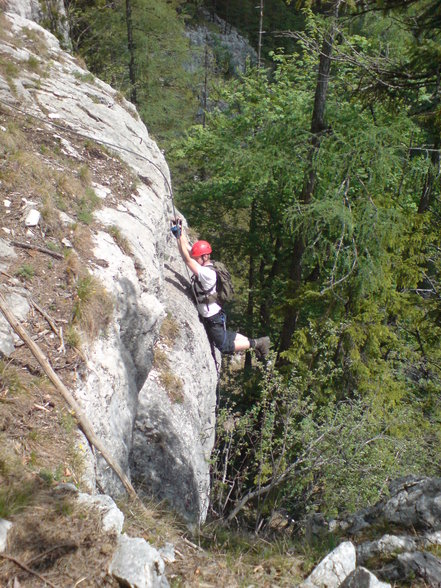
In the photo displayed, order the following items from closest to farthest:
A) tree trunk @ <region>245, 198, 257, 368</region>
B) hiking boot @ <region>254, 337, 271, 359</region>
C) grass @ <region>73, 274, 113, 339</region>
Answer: grass @ <region>73, 274, 113, 339</region> → hiking boot @ <region>254, 337, 271, 359</region> → tree trunk @ <region>245, 198, 257, 368</region>

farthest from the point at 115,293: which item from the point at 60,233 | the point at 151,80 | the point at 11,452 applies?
the point at 151,80

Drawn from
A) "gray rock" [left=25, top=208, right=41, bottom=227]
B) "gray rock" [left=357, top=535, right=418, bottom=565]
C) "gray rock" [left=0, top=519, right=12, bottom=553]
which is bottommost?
"gray rock" [left=357, top=535, right=418, bottom=565]

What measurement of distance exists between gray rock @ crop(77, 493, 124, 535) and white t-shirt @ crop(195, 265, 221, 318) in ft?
16.5

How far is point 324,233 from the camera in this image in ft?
41.2

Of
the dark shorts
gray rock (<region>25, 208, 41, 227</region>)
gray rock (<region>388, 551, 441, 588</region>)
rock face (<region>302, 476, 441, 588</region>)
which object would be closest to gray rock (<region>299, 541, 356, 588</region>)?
rock face (<region>302, 476, 441, 588</region>)

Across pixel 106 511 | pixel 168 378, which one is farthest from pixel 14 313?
pixel 168 378

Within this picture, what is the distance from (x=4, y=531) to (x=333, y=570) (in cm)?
250

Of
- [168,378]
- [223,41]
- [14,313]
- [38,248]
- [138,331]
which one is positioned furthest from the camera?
[223,41]

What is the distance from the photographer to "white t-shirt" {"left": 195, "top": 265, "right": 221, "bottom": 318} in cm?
824

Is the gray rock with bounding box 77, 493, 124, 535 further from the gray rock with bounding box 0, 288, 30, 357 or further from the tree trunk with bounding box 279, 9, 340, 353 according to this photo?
the tree trunk with bounding box 279, 9, 340, 353

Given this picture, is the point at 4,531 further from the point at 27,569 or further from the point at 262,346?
the point at 262,346

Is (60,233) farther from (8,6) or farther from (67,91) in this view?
(8,6)

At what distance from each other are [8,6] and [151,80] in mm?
9010

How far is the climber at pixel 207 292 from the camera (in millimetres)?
8188
